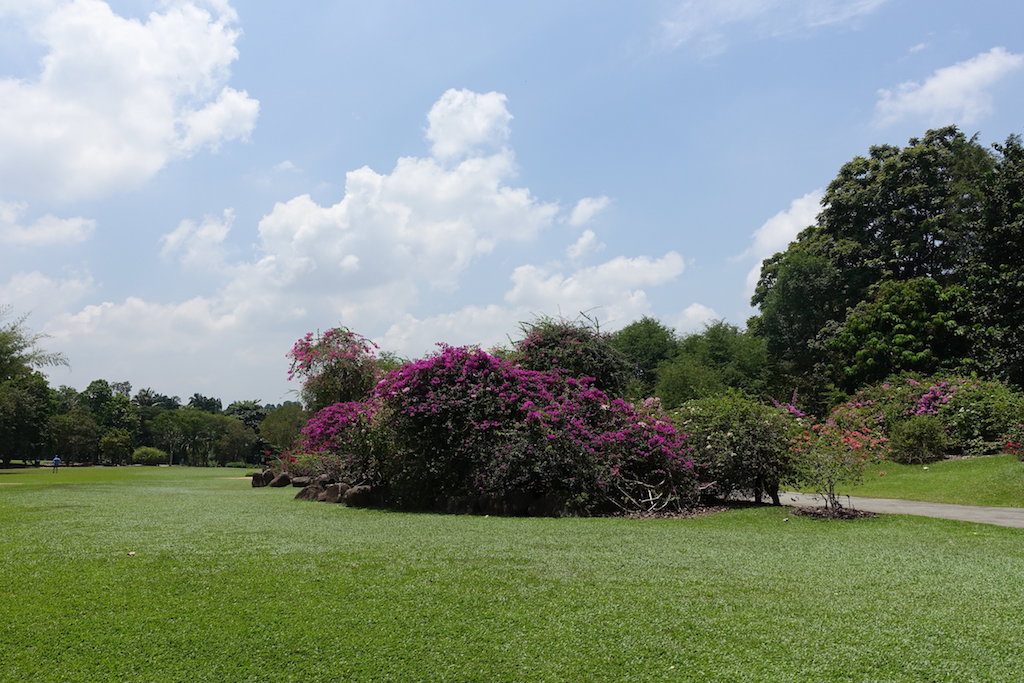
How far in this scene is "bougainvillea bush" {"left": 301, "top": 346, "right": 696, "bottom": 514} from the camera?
415 inches

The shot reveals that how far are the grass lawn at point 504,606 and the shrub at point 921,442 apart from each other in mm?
11757

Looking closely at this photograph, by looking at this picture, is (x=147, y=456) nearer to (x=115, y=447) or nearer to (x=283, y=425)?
(x=115, y=447)

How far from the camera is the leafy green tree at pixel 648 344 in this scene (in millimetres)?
42844

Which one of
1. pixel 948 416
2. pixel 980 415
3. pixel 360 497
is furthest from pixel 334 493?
pixel 980 415

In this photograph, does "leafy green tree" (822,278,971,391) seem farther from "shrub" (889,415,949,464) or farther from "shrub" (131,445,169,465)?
"shrub" (131,445,169,465)

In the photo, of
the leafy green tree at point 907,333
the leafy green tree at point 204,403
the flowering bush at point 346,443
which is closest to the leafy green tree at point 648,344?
the leafy green tree at point 907,333

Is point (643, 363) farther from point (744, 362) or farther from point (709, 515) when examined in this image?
point (709, 515)

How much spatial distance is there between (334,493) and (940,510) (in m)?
10.7

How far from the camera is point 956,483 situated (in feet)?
45.5

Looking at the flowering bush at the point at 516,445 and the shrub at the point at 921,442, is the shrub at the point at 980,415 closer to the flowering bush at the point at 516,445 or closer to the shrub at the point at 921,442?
the shrub at the point at 921,442

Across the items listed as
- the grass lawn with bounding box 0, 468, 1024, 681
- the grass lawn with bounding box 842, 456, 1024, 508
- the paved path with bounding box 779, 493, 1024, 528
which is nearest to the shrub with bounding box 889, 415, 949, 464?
the grass lawn with bounding box 842, 456, 1024, 508

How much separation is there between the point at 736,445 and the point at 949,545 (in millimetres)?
3995

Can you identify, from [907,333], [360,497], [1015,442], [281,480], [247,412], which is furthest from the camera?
[247,412]

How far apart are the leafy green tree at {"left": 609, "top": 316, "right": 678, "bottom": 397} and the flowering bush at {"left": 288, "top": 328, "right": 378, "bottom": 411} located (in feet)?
80.6
